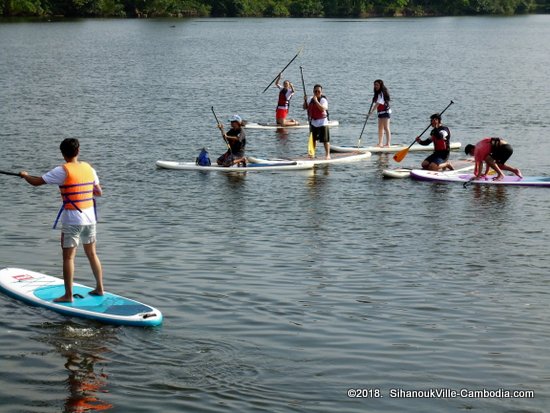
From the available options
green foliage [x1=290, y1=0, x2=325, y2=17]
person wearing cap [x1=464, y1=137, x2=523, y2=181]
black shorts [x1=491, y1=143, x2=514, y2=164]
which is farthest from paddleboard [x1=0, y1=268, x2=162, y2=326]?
green foliage [x1=290, y1=0, x2=325, y2=17]

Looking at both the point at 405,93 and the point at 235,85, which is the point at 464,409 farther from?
the point at 235,85

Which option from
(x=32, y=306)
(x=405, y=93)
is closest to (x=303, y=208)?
(x=32, y=306)

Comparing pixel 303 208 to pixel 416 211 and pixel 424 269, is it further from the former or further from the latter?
pixel 424 269

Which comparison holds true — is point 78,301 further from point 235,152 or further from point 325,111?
point 325,111

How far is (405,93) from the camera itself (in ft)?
159

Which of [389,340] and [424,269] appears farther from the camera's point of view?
[424,269]

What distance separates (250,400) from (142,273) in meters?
5.39

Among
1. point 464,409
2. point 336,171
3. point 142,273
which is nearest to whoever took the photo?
point 464,409

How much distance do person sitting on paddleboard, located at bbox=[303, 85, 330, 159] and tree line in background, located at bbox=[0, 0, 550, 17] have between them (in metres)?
99.6

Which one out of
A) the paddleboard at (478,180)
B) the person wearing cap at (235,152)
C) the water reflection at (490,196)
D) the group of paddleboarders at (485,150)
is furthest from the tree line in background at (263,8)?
the water reflection at (490,196)

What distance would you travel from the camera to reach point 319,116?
2736 cm

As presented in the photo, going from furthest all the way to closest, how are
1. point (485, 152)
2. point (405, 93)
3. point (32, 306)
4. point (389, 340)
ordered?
1. point (405, 93)
2. point (485, 152)
3. point (32, 306)
4. point (389, 340)

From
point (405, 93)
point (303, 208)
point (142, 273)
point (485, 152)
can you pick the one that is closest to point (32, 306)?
point (142, 273)

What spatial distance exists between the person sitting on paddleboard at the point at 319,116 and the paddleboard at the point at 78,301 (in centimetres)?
1306
